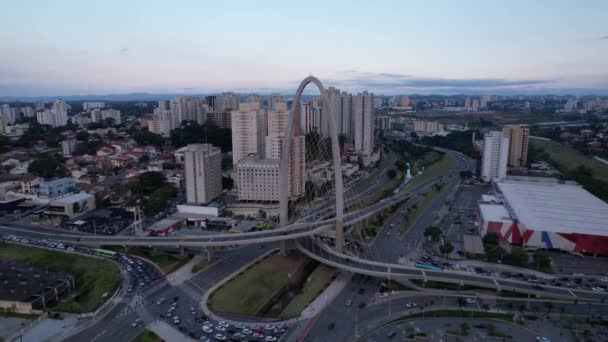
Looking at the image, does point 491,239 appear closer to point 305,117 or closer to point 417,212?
point 417,212

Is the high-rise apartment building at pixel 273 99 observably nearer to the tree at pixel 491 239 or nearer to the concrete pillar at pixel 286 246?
the concrete pillar at pixel 286 246

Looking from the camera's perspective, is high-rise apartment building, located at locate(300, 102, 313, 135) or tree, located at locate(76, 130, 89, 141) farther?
tree, located at locate(76, 130, 89, 141)

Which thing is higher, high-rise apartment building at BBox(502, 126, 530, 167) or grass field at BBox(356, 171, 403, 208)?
high-rise apartment building at BBox(502, 126, 530, 167)

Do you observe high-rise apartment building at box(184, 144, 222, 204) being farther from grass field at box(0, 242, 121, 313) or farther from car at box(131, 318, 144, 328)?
car at box(131, 318, 144, 328)

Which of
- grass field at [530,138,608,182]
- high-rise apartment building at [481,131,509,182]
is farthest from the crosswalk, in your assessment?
grass field at [530,138,608,182]

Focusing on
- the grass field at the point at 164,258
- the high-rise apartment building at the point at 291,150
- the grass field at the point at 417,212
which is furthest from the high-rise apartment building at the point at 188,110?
the grass field at the point at 164,258

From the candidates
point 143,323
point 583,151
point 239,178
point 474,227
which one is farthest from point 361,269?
point 583,151
